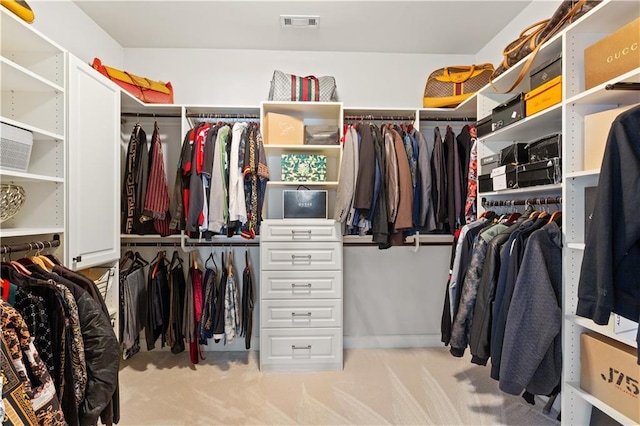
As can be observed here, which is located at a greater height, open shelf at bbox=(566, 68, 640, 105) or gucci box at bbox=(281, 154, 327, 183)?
open shelf at bbox=(566, 68, 640, 105)

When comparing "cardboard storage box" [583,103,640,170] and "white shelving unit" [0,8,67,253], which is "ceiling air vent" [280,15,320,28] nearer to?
"white shelving unit" [0,8,67,253]

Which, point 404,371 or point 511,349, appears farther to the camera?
point 404,371

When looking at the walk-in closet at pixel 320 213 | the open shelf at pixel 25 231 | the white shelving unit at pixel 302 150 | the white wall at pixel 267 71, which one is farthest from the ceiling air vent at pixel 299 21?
the open shelf at pixel 25 231

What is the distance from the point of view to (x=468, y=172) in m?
2.31

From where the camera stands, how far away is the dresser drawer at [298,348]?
7.57 ft

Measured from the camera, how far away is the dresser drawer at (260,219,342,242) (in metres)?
2.32

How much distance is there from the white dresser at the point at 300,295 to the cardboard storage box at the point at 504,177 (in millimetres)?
1071

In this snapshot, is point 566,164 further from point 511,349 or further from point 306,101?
point 306,101

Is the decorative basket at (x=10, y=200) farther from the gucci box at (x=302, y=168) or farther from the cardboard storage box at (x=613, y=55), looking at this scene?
the cardboard storage box at (x=613, y=55)

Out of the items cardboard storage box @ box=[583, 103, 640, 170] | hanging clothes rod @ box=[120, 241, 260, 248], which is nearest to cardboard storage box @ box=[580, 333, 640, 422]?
cardboard storage box @ box=[583, 103, 640, 170]

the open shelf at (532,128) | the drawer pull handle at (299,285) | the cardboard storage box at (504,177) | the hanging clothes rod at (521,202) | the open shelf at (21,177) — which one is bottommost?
the drawer pull handle at (299,285)

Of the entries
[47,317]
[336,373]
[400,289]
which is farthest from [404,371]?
[47,317]

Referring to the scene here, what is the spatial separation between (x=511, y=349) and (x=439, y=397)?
0.83 m

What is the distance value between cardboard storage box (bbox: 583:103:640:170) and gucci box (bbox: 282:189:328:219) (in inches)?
61.6
